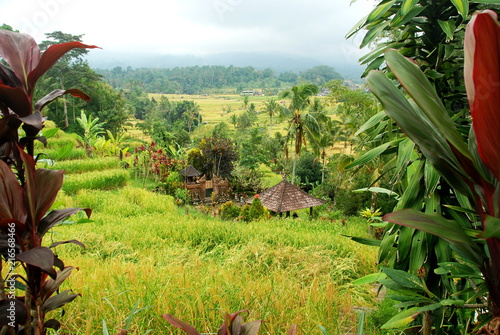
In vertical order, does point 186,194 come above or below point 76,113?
below

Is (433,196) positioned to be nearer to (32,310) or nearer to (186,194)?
(32,310)

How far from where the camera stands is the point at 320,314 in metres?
2.15

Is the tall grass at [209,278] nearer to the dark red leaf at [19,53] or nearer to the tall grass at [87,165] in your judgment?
the dark red leaf at [19,53]

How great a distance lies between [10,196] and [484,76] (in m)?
1.08

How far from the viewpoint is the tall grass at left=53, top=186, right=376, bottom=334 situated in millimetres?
1874

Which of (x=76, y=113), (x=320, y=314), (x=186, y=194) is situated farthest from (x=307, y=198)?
(x=76, y=113)

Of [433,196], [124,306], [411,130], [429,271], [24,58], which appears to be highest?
[24,58]

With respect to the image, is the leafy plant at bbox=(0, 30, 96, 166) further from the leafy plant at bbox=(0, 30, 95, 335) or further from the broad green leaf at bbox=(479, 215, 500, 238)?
the broad green leaf at bbox=(479, 215, 500, 238)

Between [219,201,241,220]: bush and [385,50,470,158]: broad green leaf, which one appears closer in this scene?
[385,50,470,158]: broad green leaf

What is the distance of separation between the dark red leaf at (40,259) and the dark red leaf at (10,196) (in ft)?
0.41

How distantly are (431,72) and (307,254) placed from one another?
2840 millimetres

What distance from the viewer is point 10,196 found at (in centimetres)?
89

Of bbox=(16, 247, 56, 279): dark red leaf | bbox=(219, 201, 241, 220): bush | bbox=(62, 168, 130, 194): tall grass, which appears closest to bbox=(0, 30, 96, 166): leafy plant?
bbox=(16, 247, 56, 279): dark red leaf

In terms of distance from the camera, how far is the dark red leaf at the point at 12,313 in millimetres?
923
